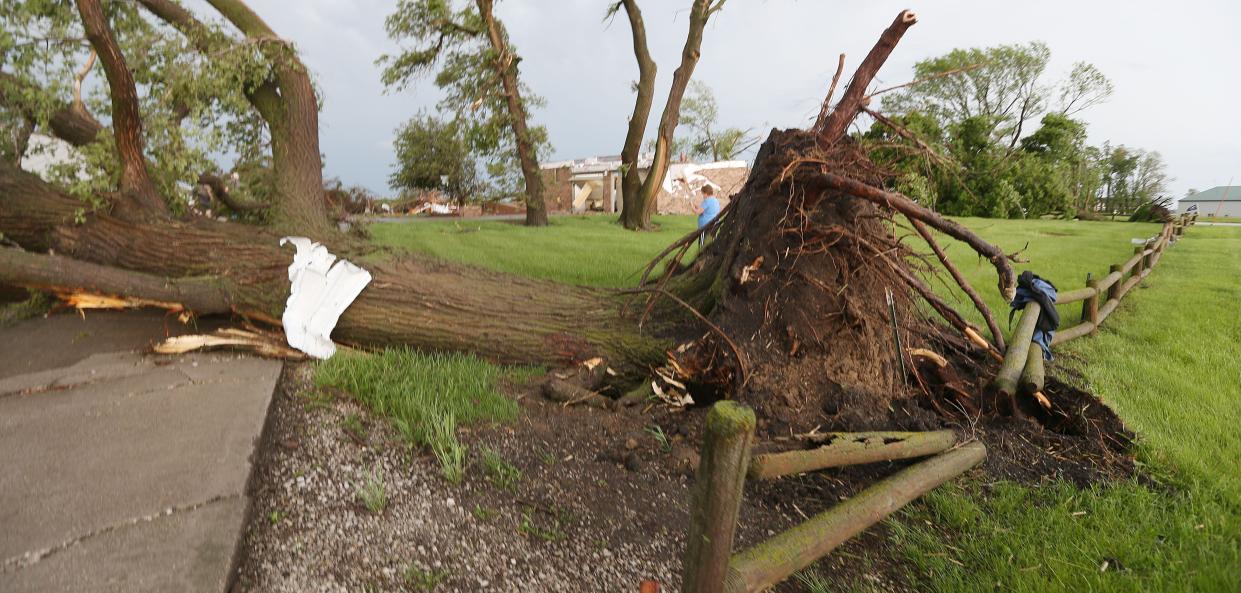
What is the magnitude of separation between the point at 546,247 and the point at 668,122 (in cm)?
689

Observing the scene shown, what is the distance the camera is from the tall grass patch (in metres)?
2.99

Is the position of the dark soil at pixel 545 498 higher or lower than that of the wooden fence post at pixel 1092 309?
lower

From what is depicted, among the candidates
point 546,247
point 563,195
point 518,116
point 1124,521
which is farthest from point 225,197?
Answer: point 563,195

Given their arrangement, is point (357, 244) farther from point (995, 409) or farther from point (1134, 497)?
point (1134, 497)

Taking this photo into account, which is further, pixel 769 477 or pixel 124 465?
pixel 124 465

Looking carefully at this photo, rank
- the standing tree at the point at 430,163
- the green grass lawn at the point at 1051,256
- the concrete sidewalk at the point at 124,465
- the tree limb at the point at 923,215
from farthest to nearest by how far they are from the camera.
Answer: the standing tree at the point at 430,163 < the green grass lawn at the point at 1051,256 < the tree limb at the point at 923,215 < the concrete sidewalk at the point at 124,465

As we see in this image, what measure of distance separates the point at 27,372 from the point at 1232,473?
695cm

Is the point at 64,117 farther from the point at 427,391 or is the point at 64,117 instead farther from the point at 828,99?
the point at 828,99

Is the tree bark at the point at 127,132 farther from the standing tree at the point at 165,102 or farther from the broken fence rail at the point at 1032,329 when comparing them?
the broken fence rail at the point at 1032,329

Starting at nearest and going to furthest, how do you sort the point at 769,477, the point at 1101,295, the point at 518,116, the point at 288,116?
1. the point at 769,477
2. the point at 288,116
3. the point at 1101,295
4. the point at 518,116

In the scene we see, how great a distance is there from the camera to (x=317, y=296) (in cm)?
426

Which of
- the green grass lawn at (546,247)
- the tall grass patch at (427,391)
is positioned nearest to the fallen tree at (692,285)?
the tall grass patch at (427,391)

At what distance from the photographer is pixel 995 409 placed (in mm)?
3535

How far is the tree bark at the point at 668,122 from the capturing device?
15461 mm
